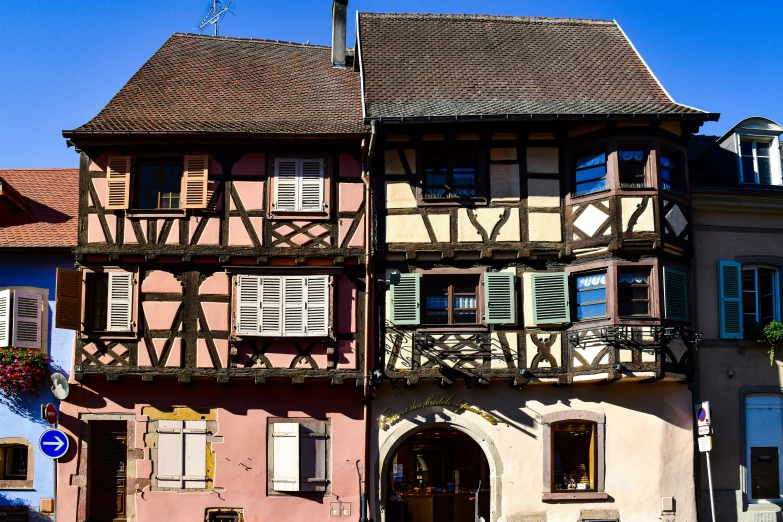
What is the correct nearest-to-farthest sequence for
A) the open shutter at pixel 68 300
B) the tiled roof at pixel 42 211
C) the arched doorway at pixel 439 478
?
1. the open shutter at pixel 68 300
2. the tiled roof at pixel 42 211
3. the arched doorway at pixel 439 478

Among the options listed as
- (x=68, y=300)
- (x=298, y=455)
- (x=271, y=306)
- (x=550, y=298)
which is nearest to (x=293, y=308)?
(x=271, y=306)

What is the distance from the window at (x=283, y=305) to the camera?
1809 cm

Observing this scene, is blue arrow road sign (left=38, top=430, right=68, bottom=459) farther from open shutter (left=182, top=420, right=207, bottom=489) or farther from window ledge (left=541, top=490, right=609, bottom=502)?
window ledge (left=541, top=490, right=609, bottom=502)

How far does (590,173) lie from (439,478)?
747cm

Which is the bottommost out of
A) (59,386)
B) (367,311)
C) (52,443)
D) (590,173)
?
(52,443)

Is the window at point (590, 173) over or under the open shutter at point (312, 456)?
over

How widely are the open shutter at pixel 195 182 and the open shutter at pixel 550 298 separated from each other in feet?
21.1

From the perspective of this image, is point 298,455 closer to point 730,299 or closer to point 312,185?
point 312,185

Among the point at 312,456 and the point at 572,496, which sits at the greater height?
the point at 312,456

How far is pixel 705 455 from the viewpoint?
1828 centimetres

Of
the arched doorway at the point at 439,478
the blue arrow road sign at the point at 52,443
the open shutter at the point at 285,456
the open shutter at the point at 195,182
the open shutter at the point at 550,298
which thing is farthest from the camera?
the arched doorway at the point at 439,478

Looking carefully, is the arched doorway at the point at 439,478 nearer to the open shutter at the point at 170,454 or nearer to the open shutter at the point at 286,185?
the open shutter at the point at 170,454

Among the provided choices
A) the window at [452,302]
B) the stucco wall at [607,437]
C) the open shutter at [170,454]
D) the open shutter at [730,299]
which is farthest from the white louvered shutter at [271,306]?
the open shutter at [730,299]

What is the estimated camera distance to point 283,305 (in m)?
18.2
